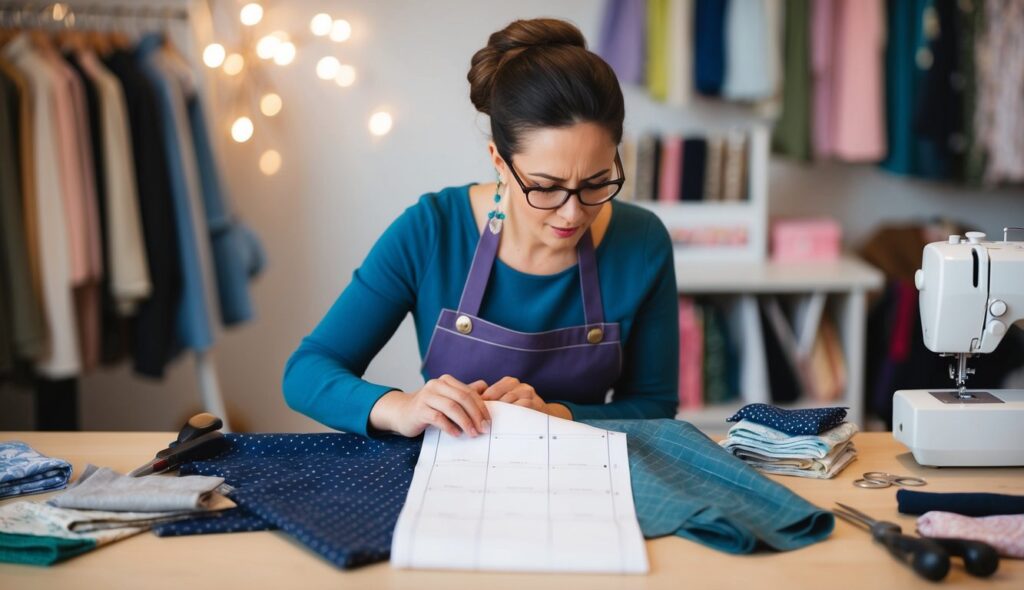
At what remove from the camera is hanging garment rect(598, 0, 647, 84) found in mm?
3777

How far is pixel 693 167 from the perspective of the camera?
368cm

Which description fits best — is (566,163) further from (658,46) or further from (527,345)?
(658,46)

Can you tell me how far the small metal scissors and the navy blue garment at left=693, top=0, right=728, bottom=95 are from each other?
245 centimetres

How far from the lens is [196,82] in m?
3.32

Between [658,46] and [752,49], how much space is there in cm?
34

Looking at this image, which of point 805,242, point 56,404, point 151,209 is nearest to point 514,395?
point 151,209

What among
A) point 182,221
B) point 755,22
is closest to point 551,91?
point 182,221

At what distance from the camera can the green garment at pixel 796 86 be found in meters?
3.74

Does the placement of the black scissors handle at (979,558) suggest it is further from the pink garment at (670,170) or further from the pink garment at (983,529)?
the pink garment at (670,170)

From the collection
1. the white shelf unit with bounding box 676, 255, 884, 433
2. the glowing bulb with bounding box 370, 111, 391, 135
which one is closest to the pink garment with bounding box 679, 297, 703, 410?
the white shelf unit with bounding box 676, 255, 884, 433

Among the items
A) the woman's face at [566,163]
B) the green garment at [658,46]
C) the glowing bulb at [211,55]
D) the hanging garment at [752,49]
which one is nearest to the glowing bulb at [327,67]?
the glowing bulb at [211,55]

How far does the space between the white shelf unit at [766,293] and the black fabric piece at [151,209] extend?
166cm

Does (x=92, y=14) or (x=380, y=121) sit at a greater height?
(x=92, y=14)

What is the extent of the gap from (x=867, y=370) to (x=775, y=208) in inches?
31.0
